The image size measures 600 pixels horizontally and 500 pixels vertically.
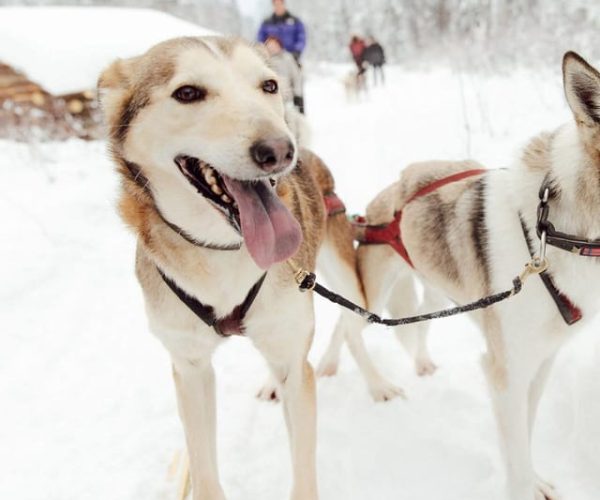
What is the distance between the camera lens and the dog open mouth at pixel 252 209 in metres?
1.37

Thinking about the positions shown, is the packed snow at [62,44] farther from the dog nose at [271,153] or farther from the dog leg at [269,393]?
the dog nose at [271,153]

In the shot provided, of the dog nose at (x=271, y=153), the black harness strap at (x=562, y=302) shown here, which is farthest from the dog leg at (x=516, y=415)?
the dog nose at (x=271, y=153)

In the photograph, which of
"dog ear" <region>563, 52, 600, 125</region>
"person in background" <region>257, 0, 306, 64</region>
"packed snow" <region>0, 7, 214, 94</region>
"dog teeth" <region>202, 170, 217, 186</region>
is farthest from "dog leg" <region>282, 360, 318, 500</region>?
"person in background" <region>257, 0, 306, 64</region>

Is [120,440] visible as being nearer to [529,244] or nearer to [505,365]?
[505,365]

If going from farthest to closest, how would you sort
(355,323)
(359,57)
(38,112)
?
1. (359,57)
2. (38,112)
3. (355,323)

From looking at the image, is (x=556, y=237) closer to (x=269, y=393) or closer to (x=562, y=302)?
(x=562, y=302)

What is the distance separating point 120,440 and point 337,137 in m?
7.65

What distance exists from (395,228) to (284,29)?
6.74 meters

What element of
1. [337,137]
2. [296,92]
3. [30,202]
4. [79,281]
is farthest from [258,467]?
[337,137]

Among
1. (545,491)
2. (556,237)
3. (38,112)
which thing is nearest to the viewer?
A: (556,237)

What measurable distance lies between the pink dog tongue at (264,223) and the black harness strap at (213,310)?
12.1 inches

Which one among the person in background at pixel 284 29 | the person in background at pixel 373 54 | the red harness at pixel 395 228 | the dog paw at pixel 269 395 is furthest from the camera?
the person in background at pixel 373 54

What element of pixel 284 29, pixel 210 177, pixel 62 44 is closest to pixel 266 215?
pixel 210 177

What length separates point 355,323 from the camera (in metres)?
2.66
